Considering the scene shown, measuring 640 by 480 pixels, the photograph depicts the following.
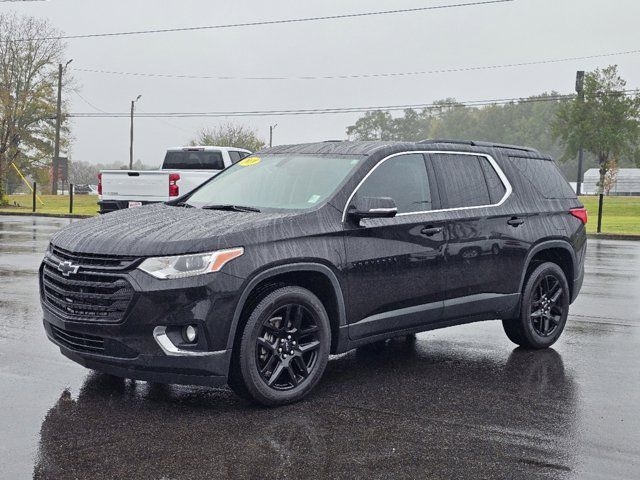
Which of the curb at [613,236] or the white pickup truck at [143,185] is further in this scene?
the curb at [613,236]

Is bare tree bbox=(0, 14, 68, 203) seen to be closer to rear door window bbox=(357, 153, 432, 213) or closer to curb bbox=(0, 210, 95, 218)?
curb bbox=(0, 210, 95, 218)

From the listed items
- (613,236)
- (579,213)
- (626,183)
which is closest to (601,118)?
(613,236)

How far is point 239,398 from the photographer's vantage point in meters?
5.54

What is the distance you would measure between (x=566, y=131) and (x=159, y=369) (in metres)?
66.5

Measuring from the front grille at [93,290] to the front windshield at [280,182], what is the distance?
1.32 metres

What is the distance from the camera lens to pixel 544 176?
7.67 meters

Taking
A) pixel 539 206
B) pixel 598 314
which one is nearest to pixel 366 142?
pixel 539 206

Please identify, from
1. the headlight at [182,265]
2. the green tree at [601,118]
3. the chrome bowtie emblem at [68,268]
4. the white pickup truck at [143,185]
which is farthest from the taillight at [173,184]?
the green tree at [601,118]

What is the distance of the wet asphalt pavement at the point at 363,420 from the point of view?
4242 millimetres

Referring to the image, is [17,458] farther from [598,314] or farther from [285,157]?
[598,314]

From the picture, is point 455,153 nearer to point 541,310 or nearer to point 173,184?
point 541,310

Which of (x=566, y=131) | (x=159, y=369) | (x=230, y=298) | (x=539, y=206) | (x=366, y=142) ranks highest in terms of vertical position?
(x=566, y=131)

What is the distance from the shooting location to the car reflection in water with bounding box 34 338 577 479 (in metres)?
4.21

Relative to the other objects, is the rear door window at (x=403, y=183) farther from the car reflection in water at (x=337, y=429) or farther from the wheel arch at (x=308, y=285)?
the car reflection in water at (x=337, y=429)
